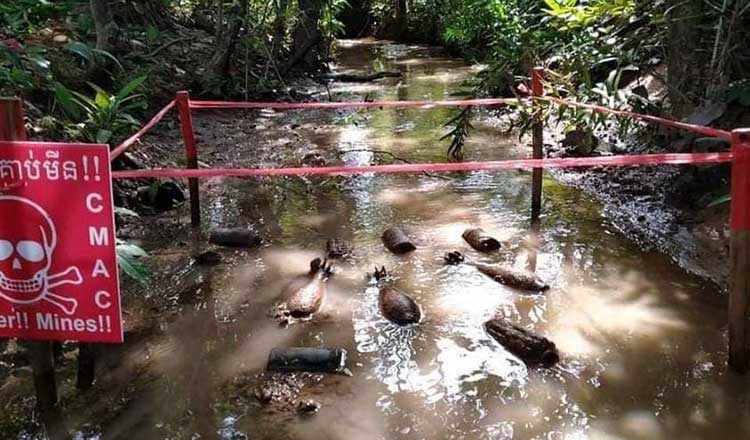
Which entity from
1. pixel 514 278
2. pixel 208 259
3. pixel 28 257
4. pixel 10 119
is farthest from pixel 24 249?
pixel 514 278

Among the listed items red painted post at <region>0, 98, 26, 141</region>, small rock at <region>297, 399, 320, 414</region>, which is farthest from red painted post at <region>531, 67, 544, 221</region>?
red painted post at <region>0, 98, 26, 141</region>

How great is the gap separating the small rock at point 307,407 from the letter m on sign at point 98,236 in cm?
108

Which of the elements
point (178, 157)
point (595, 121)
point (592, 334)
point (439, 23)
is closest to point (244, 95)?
point (178, 157)

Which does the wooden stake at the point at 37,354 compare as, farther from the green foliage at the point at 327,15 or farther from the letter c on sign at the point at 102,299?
the green foliage at the point at 327,15

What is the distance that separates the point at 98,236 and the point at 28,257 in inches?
11.4

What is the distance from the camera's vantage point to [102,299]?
9.20 ft

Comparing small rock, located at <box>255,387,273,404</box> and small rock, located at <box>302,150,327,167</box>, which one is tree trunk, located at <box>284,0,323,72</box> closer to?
small rock, located at <box>302,150,327,167</box>

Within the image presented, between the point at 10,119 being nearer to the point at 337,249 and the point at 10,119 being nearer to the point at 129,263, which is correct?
the point at 129,263

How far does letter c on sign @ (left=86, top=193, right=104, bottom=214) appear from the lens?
2.72m

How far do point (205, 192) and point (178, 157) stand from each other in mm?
921

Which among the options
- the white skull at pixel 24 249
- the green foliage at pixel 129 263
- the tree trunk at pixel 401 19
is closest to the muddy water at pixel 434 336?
the green foliage at pixel 129 263

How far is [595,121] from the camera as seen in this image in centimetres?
502

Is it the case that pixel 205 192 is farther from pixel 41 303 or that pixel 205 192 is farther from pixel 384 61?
pixel 384 61

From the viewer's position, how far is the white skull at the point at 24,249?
2748mm
